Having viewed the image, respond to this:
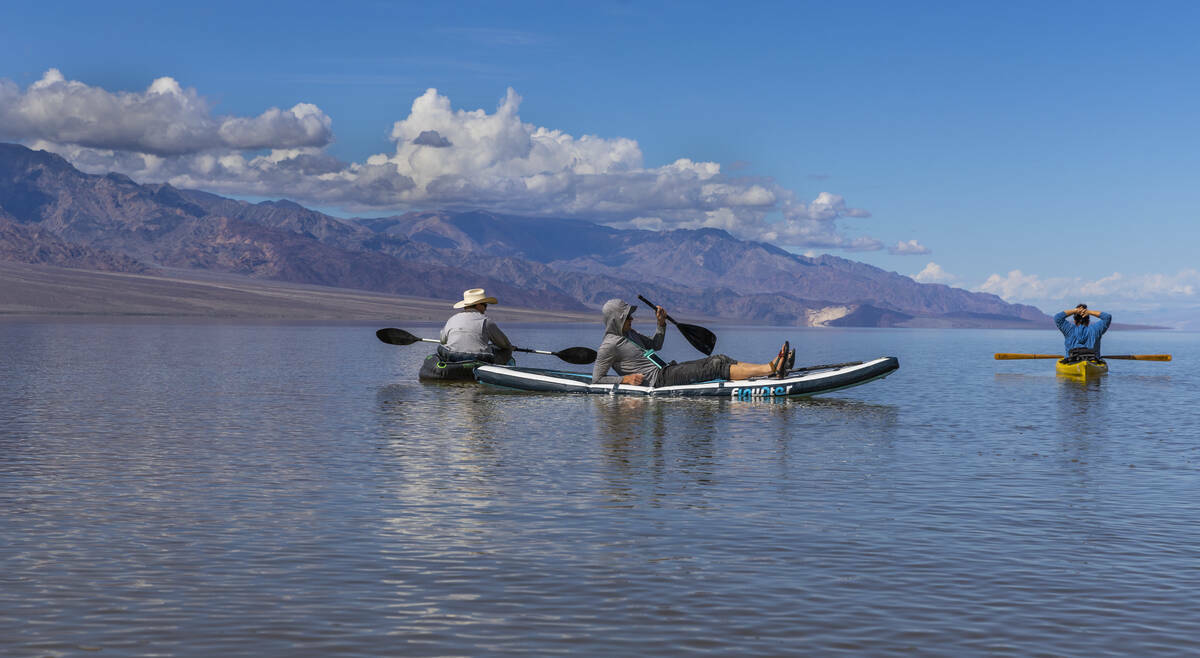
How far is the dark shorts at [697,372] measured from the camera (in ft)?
101

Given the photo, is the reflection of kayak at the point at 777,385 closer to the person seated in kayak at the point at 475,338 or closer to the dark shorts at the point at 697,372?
the dark shorts at the point at 697,372

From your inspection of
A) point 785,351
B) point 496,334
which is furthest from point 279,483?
point 496,334

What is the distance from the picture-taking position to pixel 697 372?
101 feet

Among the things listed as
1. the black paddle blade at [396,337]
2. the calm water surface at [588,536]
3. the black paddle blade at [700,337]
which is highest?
the black paddle blade at [700,337]

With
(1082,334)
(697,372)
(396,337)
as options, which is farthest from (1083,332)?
(396,337)

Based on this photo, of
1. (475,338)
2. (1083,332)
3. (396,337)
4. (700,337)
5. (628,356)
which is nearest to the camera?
(628,356)

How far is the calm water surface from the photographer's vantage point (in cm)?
905

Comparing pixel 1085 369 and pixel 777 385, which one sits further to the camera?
pixel 1085 369

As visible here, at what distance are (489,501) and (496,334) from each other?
20142mm

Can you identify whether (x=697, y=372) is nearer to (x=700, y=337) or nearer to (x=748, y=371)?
(x=748, y=371)

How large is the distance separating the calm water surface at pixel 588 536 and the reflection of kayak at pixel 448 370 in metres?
9.50

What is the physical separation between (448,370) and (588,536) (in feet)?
82.5

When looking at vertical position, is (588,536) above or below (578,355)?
below

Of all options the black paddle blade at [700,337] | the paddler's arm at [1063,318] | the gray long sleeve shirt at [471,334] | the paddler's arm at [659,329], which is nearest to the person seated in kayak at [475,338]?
the gray long sleeve shirt at [471,334]
